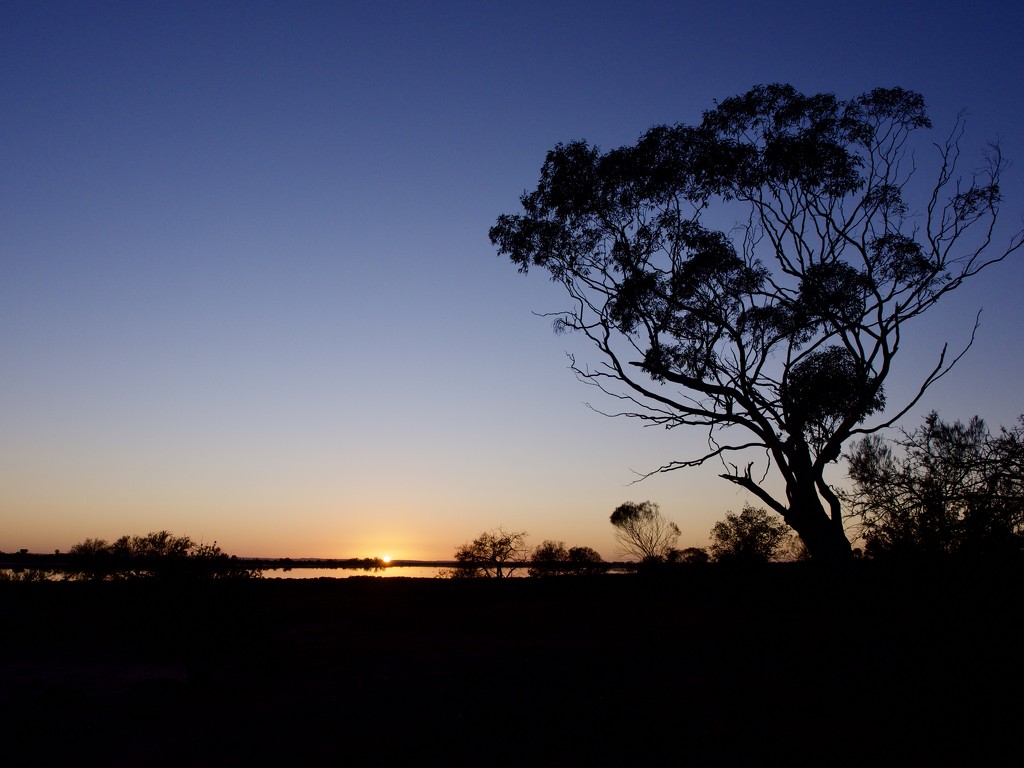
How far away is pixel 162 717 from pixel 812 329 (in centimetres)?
1802

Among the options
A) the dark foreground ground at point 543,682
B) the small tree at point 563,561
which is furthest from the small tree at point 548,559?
the dark foreground ground at point 543,682

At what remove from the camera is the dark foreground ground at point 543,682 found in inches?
325

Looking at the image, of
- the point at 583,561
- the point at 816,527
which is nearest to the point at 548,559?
the point at 583,561

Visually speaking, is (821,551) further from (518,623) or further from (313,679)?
(313,679)

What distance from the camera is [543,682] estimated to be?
1120 cm

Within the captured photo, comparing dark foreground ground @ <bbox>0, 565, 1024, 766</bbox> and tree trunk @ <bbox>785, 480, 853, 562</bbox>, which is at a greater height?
tree trunk @ <bbox>785, 480, 853, 562</bbox>

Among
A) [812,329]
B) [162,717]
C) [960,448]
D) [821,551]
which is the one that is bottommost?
[162,717]

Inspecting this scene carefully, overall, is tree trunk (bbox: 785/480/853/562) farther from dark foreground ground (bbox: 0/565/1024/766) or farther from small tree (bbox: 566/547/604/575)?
small tree (bbox: 566/547/604/575)

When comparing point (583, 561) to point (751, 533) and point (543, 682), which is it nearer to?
point (751, 533)

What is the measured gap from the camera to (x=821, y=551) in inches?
653

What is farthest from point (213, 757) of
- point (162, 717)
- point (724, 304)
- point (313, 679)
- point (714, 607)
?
point (724, 304)

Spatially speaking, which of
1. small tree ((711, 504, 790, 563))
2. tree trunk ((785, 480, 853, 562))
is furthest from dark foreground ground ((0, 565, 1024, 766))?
small tree ((711, 504, 790, 563))

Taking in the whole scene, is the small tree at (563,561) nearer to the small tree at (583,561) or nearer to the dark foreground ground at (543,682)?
the small tree at (583,561)

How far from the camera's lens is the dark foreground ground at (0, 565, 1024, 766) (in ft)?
27.1
